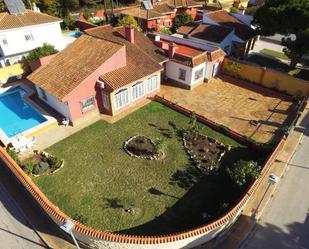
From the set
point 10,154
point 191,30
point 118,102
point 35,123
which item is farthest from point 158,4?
point 10,154

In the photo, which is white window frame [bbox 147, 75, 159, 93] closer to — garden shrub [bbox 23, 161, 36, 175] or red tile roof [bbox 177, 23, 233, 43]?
red tile roof [bbox 177, 23, 233, 43]

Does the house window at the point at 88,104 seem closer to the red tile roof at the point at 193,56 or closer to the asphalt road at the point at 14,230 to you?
the asphalt road at the point at 14,230

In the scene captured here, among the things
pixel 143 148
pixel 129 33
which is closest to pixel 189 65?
pixel 129 33

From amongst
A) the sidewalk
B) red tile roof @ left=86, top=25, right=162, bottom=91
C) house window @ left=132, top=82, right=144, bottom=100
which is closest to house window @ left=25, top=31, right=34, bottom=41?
red tile roof @ left=86, top=25, right=162, bottom=91

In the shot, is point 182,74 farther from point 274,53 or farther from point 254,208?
point 274,53

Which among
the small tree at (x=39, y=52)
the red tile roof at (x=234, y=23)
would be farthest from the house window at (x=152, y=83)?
the red tile roof at (x=234, y=23)

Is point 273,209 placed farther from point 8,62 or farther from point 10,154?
point 8,62
